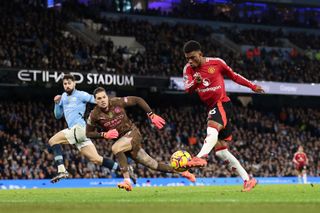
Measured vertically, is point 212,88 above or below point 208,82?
below

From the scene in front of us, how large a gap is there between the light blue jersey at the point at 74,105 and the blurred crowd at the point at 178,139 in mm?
12925

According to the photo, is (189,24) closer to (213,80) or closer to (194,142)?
(194,142)

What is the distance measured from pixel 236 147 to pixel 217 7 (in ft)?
66.6

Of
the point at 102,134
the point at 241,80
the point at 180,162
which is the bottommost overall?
the point at 180,162

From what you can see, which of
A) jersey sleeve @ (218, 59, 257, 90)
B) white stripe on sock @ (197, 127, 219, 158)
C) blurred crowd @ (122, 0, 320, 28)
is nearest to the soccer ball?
white stripe on sock @ (197, 127, 219, 158)

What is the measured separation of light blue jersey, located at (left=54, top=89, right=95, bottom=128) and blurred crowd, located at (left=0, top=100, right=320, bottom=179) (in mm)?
12925

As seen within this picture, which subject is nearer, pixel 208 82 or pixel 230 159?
pixel 208 82

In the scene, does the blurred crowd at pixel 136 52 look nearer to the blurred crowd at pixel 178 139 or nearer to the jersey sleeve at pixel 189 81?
the blurred crowd at pixel 178 139

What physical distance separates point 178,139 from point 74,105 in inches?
785

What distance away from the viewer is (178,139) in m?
35.7

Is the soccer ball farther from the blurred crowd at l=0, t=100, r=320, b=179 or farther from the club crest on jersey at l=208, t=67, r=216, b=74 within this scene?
the blurred crowd at l=0, t=100, r=320, b=179

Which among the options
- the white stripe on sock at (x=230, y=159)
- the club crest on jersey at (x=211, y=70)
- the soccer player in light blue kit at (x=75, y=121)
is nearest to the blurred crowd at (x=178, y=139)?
the soccer player in light blue kit at (x=75, y=121)

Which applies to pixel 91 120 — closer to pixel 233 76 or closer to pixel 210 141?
pixel 210 141
